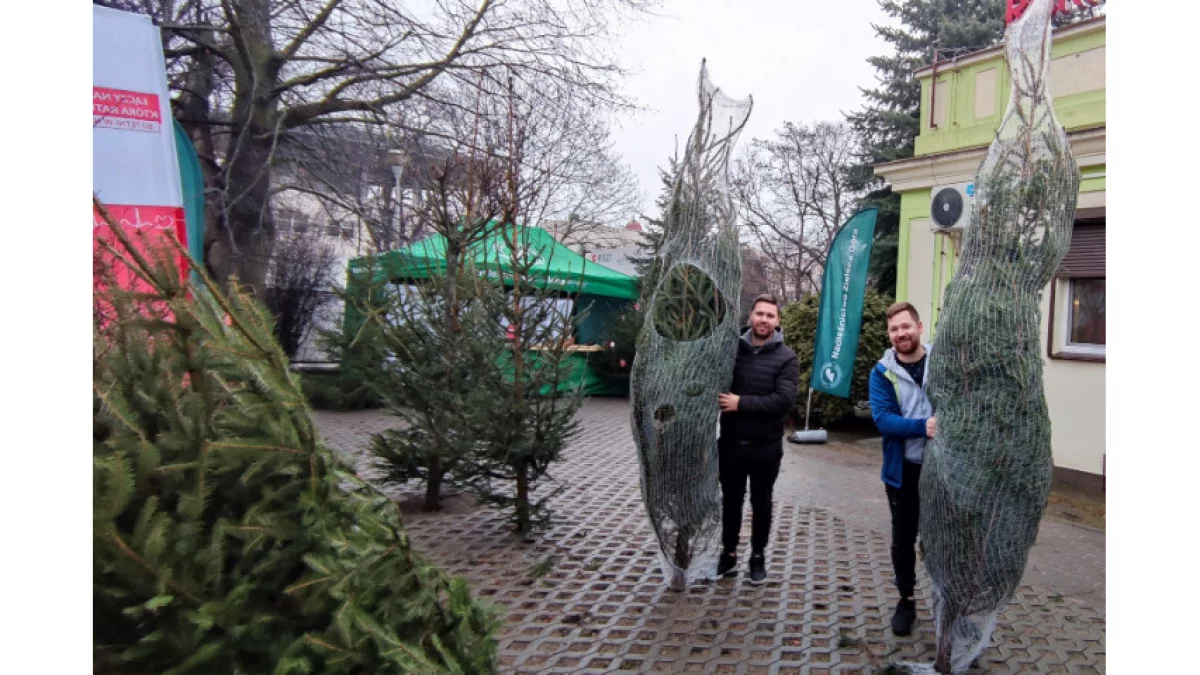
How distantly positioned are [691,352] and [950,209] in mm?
4621

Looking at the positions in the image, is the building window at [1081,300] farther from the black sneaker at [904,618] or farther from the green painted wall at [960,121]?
the black sneaker at [904,618]

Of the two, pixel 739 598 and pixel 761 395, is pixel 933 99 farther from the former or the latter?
pixel 739 598

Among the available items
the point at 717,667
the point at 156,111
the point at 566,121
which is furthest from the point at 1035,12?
the point at 566,121

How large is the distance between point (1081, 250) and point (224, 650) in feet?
25.8

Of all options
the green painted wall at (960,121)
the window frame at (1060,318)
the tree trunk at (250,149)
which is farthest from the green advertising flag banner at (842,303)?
the tree trunk at (250,149)

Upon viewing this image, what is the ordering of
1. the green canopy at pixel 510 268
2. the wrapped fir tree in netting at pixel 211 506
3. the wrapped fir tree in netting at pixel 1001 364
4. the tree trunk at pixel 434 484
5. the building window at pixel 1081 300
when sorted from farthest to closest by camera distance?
the building window at pixel 1081 300, the tree trunk at pixel 434 484, the green canopy at pixel 510 268, the wrapped fir tree in netting at pixel 1001 364, the wrapped fir tree in netting at pixel 211 506

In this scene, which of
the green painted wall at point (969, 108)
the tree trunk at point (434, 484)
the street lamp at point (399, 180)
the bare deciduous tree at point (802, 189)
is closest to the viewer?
the tree trunk at point (434, 484)

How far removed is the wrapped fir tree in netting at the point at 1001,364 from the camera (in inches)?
118

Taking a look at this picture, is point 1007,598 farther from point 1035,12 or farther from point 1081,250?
point 1081,250

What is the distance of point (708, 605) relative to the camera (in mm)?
4102

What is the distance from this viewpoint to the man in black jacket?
13.6 feet

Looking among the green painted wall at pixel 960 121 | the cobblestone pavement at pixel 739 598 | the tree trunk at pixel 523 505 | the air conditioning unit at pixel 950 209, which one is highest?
the green painted wall at pixel 960 121

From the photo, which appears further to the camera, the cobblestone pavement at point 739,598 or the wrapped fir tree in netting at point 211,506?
the cobblestone pavement at point 739,598

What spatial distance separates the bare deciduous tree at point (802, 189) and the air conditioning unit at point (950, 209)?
10270 mm
